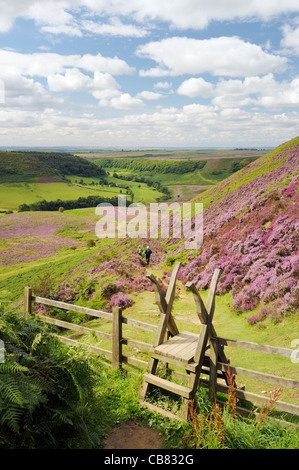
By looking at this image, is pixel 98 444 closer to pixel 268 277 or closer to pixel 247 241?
pixel 268 277

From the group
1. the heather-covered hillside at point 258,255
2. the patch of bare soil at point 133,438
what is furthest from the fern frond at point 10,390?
the heather-covered hillside at point 258,255

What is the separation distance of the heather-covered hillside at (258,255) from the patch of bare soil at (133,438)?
829 cm

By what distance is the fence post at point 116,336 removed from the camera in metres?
8.23

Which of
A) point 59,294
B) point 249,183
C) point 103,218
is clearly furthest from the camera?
point 103,218

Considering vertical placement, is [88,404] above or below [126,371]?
above

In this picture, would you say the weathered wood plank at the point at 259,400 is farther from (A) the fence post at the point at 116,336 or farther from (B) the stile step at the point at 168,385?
(A) the fence post at the point at 116,336

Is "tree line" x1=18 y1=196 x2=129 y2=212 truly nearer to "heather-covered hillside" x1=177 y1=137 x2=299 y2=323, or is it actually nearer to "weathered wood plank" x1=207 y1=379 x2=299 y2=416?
"heather-covered hillside" x1=177 y1=137 x2=299 y2=323

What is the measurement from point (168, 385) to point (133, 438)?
1.14 meters

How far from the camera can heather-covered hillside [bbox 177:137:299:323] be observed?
13.9 metres

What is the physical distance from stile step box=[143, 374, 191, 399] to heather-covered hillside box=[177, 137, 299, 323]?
7.65 m

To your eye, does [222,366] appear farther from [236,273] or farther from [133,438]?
[236,273]
